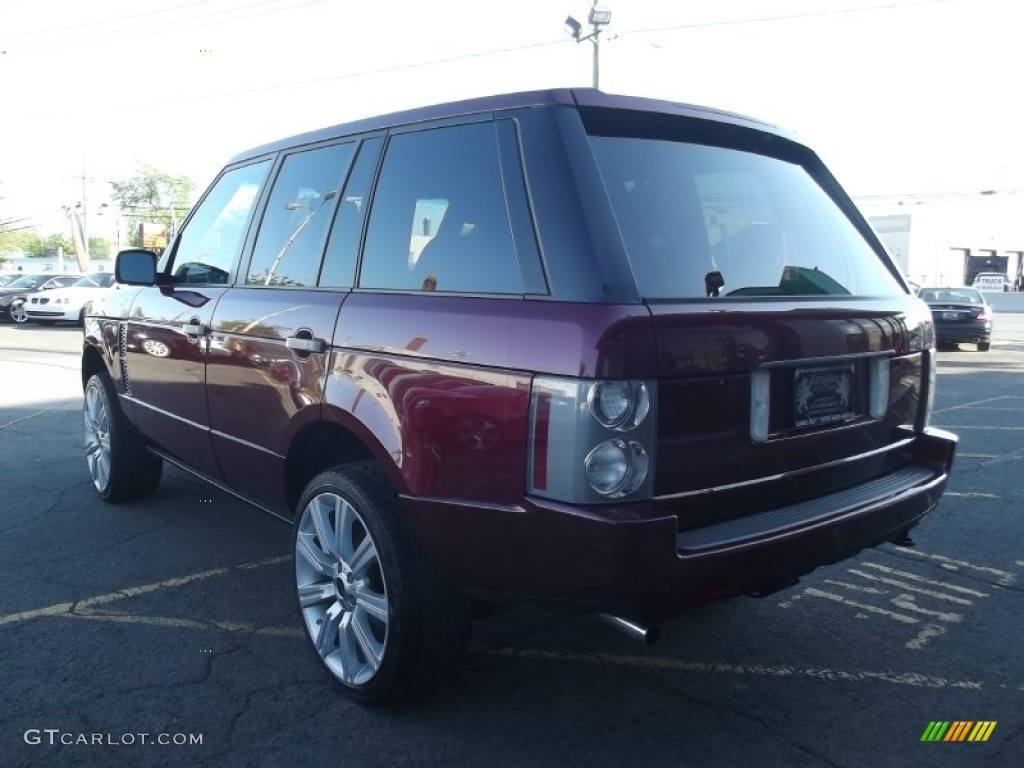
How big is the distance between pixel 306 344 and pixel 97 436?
3.03 meters

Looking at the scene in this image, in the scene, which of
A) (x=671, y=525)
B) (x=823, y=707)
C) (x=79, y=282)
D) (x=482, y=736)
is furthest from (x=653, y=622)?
(x=79, y=282)

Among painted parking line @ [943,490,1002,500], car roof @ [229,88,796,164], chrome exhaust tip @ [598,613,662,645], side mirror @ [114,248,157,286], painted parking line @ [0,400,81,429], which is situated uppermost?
car roof @ [229,88,796,164]

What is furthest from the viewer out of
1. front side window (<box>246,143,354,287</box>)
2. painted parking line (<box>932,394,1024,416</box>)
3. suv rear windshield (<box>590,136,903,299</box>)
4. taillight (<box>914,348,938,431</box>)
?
painted parking line (<box>932,394,1024,416</box>)

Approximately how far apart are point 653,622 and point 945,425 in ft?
23.0

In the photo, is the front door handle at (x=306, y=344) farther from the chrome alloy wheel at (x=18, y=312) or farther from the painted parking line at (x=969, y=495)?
the chrome alloy wheel at (x=18, y=312)

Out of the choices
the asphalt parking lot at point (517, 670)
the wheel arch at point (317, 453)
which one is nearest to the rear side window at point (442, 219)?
the wheel arch at point (317, 453)

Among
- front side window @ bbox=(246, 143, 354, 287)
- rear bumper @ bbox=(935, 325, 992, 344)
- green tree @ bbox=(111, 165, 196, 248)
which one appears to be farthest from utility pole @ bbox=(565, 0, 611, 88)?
green tree @ bbox=(111, 165, 196, 248)

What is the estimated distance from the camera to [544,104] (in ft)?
8.88

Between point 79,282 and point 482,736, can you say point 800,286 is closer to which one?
point 482,736

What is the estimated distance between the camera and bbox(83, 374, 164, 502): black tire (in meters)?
5.19

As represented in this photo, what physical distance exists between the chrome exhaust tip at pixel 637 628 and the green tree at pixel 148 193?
91.1m

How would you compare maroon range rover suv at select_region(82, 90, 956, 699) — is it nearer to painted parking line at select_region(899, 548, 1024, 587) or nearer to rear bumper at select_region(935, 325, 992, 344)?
painted parking line at select_region(899, 548, 1024, 587)

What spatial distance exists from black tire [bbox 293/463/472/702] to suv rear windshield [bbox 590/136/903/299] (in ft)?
3.73

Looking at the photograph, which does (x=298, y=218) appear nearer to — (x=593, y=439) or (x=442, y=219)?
(x=442, y=219)
